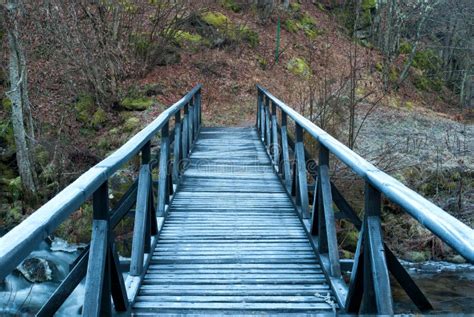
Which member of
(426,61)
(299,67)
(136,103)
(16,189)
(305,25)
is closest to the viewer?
(16,189)

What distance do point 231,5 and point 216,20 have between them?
2.00 meters

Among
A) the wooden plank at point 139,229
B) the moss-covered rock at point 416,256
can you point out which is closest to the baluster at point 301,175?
the wooden plank at point 139,229

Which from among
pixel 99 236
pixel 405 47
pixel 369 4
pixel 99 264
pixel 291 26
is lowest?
pixel 99 264

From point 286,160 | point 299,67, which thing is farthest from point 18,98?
point 299,67

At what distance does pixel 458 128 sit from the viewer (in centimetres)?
1566

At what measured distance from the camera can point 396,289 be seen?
7.81 m

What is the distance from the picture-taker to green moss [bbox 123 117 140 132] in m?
12.8

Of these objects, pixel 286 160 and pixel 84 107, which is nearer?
pixel 286 160

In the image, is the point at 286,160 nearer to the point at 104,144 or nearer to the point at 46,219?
the point at 46,219

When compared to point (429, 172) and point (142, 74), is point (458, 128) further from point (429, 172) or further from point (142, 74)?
point (142, 74)

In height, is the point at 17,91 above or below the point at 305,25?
below

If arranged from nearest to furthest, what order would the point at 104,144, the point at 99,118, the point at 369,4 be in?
the point at 104,144, the point at 99,118, the point at 369,4

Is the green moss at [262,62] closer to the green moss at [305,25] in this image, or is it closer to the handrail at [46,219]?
the green moss at [305,25]

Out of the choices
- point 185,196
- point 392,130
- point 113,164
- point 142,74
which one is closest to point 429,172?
point 392,130
